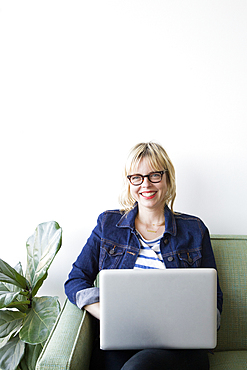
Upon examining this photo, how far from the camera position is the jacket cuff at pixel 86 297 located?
134cm

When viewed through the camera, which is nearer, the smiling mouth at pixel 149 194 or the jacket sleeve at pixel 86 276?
the jacket sleeve at pixel 86 276

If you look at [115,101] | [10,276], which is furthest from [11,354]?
[115,101]

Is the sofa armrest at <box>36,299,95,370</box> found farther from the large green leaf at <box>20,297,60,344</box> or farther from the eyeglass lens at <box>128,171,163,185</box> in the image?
the eyeglass lens at <box>128,171,163,185</box>

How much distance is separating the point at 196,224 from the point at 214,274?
0.56 m

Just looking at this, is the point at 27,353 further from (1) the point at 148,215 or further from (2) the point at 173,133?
(2) the point at 173,133

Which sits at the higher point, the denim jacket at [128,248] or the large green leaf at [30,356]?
the denim jacket at [128,248]

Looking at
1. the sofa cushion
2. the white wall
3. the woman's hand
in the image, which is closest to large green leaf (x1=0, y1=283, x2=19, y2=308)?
the woman's hand

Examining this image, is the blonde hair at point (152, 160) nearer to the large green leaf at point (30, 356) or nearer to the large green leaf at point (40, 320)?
the large green leaf at point (40, 320)

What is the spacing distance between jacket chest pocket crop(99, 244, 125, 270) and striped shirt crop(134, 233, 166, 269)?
3.5 inches

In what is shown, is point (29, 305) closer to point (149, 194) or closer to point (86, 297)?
point (86, 297)

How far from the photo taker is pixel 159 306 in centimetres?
99

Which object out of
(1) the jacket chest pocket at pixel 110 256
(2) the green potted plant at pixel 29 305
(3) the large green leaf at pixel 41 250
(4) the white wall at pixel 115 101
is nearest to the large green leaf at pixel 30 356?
(2) the green potted plant at pixel 29 305

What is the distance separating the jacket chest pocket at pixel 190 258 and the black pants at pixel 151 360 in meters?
0.35

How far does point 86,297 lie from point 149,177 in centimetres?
58
